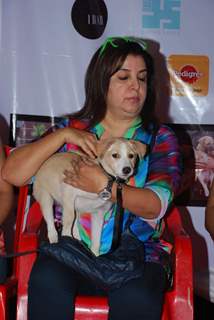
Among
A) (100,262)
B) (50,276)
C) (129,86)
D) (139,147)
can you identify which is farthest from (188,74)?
(50,276)

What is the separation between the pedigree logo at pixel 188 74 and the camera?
2.28m

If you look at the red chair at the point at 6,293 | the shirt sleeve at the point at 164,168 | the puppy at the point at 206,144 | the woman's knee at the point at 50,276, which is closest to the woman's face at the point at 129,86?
the shirt sleeve at the point at 164,168

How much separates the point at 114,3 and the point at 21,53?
45cm

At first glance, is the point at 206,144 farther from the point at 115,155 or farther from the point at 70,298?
the point at 70,298

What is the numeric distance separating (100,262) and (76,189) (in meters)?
0.22

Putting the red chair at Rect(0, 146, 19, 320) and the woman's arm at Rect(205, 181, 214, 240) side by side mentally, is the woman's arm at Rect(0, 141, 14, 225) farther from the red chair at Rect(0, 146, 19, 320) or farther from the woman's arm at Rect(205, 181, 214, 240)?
the woman's arm at Rect(205, 181, 214, 240)

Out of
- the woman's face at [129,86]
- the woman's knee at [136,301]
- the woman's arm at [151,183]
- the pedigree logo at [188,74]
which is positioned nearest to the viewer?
the woman's knee at [136,301]

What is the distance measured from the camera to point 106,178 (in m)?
1.47

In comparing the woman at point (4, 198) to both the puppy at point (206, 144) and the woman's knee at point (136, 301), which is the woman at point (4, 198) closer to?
the woman's knee at point (136, 301)

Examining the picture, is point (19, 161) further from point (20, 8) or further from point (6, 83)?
point (20, 8)

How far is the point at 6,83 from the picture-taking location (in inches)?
87.9

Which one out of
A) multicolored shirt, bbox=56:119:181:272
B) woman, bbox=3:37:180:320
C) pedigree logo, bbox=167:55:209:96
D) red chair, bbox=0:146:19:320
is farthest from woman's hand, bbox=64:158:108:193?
pedigree logo, bbox=167:55:209:96

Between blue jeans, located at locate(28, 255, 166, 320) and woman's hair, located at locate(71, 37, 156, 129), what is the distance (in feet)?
1.70

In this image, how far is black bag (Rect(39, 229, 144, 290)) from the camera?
1.38 metres
